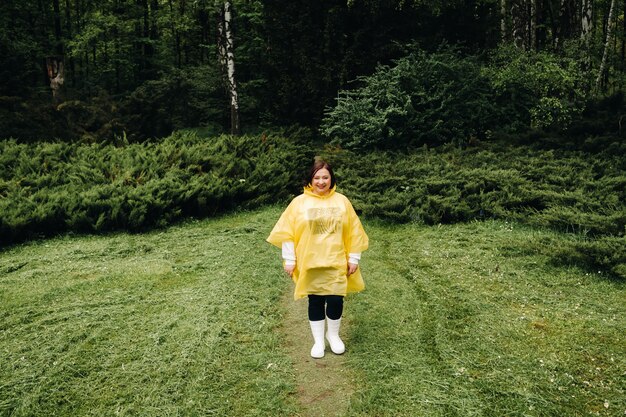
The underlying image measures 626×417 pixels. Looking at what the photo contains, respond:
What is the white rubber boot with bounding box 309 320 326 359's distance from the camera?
167 inches

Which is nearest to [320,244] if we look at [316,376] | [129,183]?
[316,376]

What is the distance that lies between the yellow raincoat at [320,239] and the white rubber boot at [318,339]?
1.20 feet

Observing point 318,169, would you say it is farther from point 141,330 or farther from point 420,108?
point 420,108

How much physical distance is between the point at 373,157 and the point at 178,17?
16799 millimetres

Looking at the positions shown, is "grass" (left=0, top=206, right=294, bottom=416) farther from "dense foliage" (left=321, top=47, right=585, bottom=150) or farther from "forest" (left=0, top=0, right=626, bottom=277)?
"dense foliage" (left=321, top=47, right=585, bottom=150)

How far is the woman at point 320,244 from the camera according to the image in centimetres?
402

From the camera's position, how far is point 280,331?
4824 mm

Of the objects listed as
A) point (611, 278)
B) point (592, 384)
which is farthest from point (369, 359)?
point (611, 278)

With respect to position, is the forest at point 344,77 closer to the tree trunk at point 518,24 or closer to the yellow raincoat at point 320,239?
the tree trunk at point 518,24

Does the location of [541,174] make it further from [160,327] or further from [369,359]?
[160,327]

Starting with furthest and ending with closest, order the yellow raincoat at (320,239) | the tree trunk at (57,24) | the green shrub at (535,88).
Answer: the tree trunk at (57,24) → the green shrub at (535,88) → the yellow raincoat at (320,239)

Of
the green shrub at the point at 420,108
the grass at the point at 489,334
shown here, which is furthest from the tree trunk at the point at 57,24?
the grass at the point at 489,334

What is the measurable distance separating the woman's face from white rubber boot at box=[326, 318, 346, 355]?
3.97 feet

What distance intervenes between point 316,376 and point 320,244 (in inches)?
44.4
